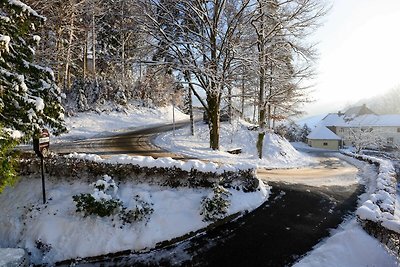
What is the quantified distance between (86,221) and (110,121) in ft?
65.4

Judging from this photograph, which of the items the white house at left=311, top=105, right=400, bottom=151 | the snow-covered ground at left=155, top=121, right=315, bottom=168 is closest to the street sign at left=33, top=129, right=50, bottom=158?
the snow-covered ground at left=155, top=121, right=315, bottom=168

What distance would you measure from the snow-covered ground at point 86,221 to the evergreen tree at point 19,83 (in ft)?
4.29

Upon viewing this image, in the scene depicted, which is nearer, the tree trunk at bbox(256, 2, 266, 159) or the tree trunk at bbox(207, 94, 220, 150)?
the tree trunk at bbox(256, 2, 266, 159)

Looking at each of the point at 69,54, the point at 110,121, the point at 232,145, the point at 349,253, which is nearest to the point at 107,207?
the point at 349,253

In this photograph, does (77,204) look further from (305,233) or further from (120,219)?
(305,233)

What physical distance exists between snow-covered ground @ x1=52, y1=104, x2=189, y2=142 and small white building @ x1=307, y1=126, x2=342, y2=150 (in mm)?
30075

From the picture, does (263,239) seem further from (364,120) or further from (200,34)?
(364,120)

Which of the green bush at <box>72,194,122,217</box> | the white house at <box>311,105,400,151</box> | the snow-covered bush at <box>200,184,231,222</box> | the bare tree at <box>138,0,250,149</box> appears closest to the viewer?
the green bush at <box>72,194,122,217</box>

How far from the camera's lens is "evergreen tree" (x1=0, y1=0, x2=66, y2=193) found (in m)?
8.79

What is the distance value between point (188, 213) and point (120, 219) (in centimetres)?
196

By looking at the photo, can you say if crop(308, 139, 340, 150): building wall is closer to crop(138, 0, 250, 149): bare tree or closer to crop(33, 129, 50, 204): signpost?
crop(138, 0, 250, 149): bare tree

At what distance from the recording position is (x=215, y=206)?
8602mm

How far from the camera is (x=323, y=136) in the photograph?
52.8 m

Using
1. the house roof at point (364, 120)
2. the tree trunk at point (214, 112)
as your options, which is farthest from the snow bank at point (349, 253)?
the house roof at point (364, 120)
